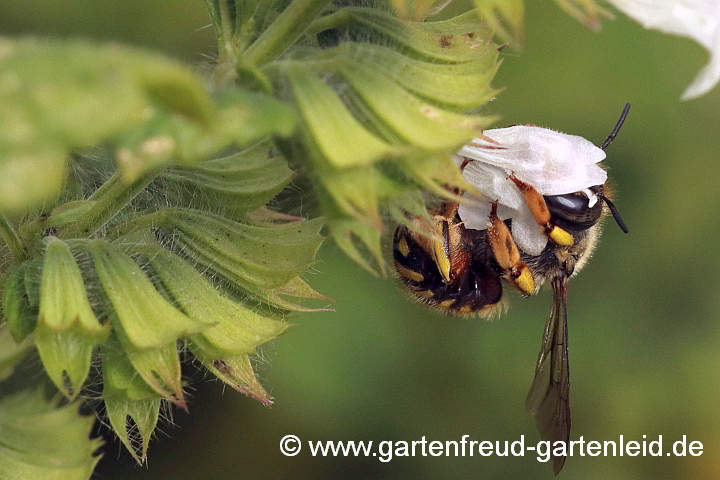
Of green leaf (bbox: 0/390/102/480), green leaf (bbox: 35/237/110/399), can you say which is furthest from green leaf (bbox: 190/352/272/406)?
green leaf (bbox: 0/390/102/480)

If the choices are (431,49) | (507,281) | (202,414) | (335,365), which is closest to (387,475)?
(335,365)

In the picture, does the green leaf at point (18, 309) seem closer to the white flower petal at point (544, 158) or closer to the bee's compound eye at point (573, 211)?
the white flower petal at point (544, 158)

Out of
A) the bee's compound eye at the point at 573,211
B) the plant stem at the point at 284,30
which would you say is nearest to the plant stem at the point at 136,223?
the plant stem at the point at 284,30

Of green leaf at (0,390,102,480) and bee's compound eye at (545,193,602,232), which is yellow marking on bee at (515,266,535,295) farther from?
green leaf at (0,390,102,480)

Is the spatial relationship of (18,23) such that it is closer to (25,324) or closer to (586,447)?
(25,324)

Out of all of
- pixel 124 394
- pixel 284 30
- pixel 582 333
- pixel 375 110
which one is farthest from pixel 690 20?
pixel 582 333
